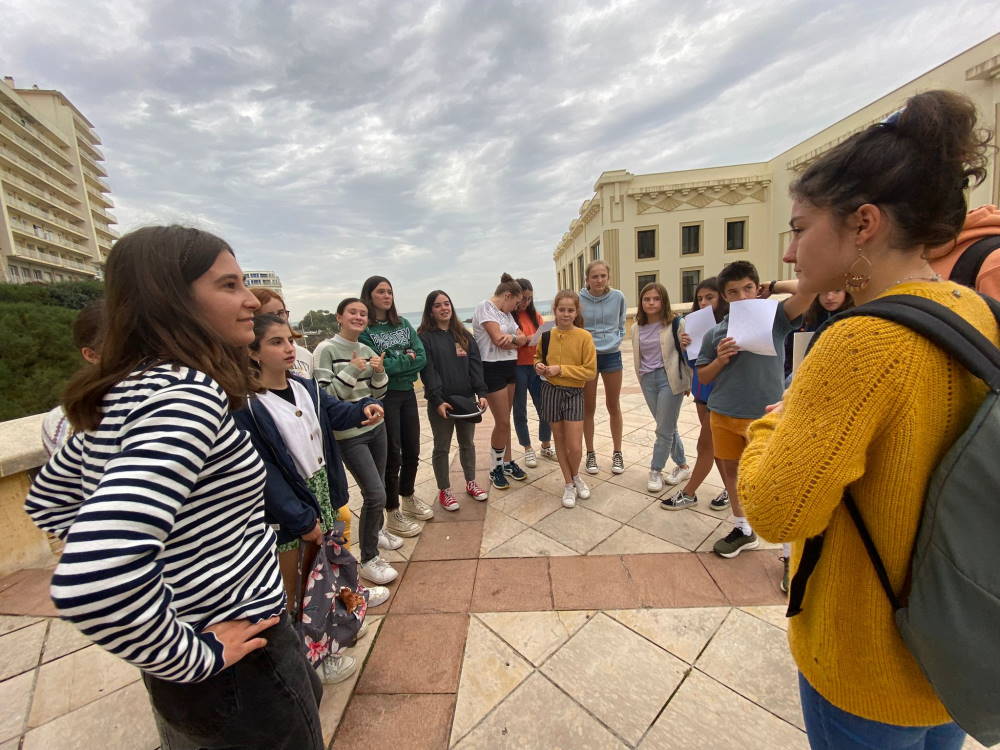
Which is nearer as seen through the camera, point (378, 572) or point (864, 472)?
point (864, 472)

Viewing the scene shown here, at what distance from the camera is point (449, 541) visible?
9.78ft

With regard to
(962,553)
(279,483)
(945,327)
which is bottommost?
(279,483)

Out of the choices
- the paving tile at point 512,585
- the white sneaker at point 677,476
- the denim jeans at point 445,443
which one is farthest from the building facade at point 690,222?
the paving tile at point 512,585

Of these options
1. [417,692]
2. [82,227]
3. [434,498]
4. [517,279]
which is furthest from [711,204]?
[82,227]

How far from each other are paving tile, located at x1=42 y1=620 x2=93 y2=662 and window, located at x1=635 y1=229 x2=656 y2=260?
86.3ft

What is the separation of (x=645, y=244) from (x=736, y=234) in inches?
208

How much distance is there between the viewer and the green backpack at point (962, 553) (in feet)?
2.07

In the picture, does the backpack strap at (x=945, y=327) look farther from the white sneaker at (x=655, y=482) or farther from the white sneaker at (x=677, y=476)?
the white sneaker at (x=677, y=476)

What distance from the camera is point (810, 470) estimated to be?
0.75 m

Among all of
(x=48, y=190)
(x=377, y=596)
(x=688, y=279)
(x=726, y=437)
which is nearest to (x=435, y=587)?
(x=377, y=596)

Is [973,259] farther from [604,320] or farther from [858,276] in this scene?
[604,320]

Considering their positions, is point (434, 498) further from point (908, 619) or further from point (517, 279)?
point (908, 619)

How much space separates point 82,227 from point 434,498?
65.7 meters

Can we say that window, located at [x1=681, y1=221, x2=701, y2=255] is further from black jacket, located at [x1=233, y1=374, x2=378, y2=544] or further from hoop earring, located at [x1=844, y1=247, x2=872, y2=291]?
black jacket, located at [x1=233, y1=374, x2=378, y2=544]
